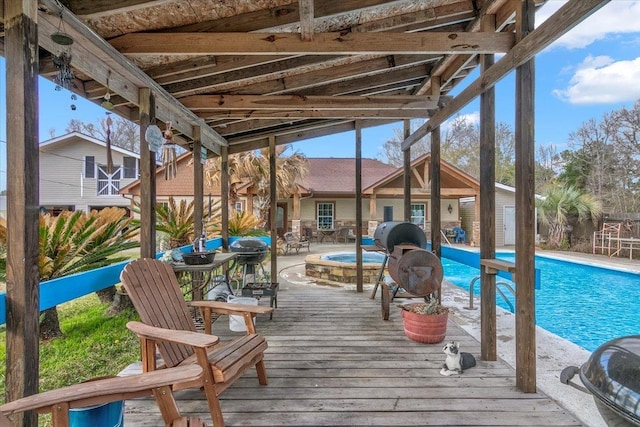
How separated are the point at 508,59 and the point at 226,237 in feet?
15.5

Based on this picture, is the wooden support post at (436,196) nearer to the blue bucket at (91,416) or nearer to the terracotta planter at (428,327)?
the terracotta planter at (428,327)

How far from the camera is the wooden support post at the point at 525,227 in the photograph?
7.60 ft

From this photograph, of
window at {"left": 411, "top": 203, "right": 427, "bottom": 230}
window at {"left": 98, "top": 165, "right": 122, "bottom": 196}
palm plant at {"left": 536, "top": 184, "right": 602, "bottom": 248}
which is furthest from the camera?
window at {"left": 411, "top": 203, "right": 427, "bottom": 230}

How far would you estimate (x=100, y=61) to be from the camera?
258 cm

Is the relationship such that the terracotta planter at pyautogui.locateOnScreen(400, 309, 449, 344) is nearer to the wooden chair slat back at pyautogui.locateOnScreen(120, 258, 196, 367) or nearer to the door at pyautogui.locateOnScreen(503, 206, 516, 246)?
the wooden chair slat back at pyautogui.locateOnScreen(120, 258, 196, 367)

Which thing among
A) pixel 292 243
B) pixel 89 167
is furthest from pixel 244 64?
pixel 89 167

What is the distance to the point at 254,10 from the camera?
8.37 ft

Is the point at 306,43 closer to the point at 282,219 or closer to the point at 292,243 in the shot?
the point at 292,243

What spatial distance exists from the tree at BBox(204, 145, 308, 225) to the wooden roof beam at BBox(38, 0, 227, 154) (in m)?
6.95

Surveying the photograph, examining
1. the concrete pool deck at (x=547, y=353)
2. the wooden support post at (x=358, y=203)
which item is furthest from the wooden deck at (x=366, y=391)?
the wooden support post at (x=358, y=203)

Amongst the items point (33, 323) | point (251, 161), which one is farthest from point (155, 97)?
point (251, 161)

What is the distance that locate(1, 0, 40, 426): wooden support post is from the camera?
1616 millimetres

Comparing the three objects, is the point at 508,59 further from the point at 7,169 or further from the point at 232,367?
the point at 7,169

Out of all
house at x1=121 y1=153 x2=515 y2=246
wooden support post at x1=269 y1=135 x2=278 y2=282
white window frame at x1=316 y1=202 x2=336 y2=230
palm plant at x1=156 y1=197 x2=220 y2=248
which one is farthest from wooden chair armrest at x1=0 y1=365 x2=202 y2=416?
white window frame at x1=316 y1=202 x2=336 y2=230
